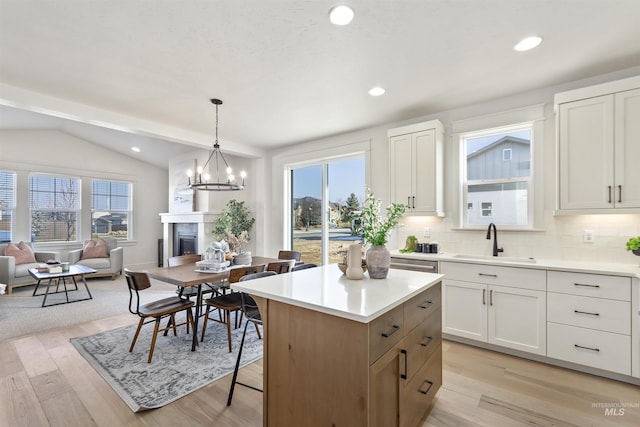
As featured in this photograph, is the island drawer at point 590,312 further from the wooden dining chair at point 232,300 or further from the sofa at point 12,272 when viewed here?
the sofa at point 12,272

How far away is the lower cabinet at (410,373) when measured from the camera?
1.39 meters

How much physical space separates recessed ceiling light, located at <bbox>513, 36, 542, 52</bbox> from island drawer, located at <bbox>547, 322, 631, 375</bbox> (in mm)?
2355

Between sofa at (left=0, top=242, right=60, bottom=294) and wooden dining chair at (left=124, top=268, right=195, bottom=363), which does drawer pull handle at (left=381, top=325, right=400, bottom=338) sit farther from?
sofa at (left=0, top=242, right=60, bottom=294)

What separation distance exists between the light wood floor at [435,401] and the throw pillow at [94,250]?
12.9ft

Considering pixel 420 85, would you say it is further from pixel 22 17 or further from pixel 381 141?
pixel 22 17

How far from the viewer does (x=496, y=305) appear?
288 centimetres

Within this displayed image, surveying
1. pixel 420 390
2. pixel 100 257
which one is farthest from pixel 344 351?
pixel 100 257

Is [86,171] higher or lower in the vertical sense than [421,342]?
higher

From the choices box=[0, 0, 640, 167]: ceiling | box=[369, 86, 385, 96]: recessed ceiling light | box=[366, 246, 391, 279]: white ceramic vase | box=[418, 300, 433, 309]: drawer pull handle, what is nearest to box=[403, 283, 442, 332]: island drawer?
box=[418, 300, 433, 309]: drawer pull handle

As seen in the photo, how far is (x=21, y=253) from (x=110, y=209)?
2076 mm

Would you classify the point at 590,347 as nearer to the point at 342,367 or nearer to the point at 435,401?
the point at 435,401

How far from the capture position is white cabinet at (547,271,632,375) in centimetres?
234

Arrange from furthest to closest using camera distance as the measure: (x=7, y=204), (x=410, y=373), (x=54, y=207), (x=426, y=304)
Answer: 1. (x=54, y=207)
2. (x=7, y=204)
3. (x=426, y=304)
4. (x=410, y=373)

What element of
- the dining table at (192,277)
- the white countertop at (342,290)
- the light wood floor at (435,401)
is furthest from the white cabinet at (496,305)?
the dining table at (192,277)
